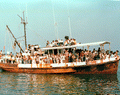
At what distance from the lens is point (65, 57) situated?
23.3 m

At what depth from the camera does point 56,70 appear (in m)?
23.5

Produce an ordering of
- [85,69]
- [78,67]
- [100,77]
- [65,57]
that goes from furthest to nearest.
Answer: [65,57] < [78,67] < [85,69] < [100,77]

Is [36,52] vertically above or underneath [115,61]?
above

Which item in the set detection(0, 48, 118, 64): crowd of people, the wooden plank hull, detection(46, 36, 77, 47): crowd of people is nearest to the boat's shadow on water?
the wooden plank hull

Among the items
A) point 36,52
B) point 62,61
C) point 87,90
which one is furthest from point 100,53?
point 36,52

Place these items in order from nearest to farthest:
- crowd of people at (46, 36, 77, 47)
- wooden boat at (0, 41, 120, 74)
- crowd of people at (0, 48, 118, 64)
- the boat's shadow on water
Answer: the boat's shadow on water < wooden boat at (0, 41, 120, 74) < crowd of people at (0, 48, 118, 64) < crowd of people at (46, 36, 77, 47)

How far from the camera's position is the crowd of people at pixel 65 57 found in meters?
22.2

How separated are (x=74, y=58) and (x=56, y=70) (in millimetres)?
3212

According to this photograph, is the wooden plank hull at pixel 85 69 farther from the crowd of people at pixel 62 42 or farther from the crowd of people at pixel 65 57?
the crowd of people at pixel 62 42

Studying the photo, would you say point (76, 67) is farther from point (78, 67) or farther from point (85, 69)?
point (85, 69)

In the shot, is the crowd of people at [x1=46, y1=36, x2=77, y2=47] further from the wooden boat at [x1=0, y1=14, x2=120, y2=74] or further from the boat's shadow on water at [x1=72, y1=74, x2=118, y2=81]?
the boat's shadow on water at [x1=72, y1=74, x2=118, y2=81]

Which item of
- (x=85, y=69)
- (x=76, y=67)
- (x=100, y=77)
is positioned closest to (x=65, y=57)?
(x=76, y=67)

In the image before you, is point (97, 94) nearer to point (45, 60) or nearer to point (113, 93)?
point (113, 93)

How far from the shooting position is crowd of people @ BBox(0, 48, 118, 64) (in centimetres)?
2215
